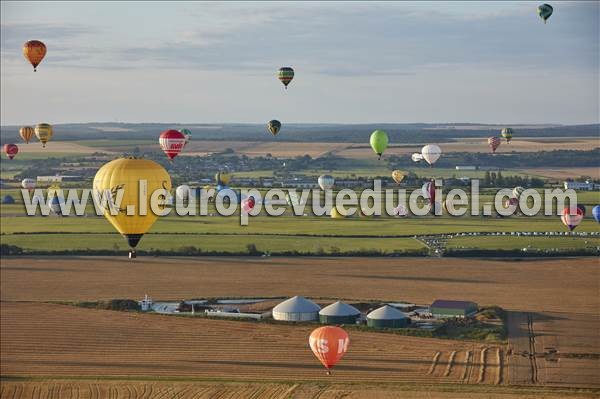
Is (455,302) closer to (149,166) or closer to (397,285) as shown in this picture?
(397,285)

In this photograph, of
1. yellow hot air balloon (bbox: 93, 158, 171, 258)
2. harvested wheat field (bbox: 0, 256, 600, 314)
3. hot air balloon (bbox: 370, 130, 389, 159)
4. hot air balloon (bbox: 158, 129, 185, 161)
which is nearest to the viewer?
yellow hot air balloon (bbox: 93, 158, 171, 258)

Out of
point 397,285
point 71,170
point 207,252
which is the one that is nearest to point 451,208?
point 207,252

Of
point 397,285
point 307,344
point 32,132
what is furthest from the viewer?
point 32,132

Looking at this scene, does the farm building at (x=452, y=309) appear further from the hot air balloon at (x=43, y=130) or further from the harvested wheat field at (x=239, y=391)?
the hot air balloon at (x=43, y=130)

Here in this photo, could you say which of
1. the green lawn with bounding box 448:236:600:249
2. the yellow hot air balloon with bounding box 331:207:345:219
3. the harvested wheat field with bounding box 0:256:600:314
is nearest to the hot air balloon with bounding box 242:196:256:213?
the yellow hot air balloon with bounding box 331:207:345:219

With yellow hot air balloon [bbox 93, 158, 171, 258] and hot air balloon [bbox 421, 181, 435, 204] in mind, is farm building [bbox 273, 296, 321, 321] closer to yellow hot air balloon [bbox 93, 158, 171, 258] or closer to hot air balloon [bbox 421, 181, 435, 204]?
yellow hot air balloon [bbox 93, 158, 171, 258]
